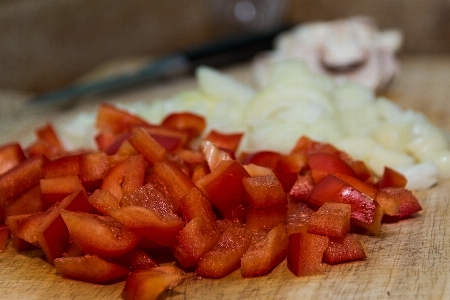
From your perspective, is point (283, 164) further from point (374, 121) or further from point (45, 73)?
point (45, 73)

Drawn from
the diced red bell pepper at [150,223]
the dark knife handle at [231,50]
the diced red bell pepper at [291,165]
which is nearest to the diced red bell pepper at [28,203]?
the diced red bell pepper at [150,223]

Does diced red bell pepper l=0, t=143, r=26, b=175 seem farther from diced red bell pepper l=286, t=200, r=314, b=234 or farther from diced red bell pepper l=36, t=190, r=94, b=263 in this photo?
diced red bell pepper l=286, t=200, r=314, b=234

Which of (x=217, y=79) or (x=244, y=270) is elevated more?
(x=217, y=79)

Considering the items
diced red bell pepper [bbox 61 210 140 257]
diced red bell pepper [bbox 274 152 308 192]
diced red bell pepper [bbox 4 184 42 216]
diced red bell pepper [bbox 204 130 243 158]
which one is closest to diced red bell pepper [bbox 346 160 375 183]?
diced red bell pepper [bbox 274 152 308 192]

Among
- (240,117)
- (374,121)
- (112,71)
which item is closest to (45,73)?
(112,71)

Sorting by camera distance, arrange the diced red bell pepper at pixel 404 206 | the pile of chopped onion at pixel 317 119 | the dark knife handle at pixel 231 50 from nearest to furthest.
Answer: the diced red bell pepper at pixel 404 206 → the pile of chopped onion at pixel 317 119 → the dark knife handle at pixel 231 50

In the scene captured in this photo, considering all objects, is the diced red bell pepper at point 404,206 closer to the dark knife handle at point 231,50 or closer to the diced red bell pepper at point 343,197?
the diced red bell pepper at point 343,197

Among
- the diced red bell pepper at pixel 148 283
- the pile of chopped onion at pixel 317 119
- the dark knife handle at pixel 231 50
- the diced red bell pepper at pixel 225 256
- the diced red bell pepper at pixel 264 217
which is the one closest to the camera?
the diced red bell pepper at pixel 148 283

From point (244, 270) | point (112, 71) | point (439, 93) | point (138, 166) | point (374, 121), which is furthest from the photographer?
point (112, 71)
